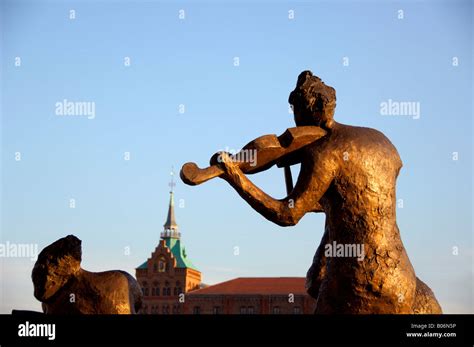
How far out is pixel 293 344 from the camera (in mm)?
3916

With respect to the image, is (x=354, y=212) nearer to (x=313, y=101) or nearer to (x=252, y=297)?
(x=313, y=101)

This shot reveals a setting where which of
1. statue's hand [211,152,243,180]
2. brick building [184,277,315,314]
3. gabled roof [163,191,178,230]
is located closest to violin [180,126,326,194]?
statue's hand [211,152,243,180]

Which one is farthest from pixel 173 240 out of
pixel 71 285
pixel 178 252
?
pixel 71 285

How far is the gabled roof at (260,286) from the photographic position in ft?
191

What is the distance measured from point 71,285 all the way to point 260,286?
5414 cm

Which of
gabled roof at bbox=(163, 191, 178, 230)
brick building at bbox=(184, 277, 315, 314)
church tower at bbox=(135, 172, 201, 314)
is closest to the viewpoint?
brick building at bbox=(184, 277, 315, 314)

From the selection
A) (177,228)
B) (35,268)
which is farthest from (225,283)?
(35,268)

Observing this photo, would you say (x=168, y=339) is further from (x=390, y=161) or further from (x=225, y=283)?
(x=225, y=283)

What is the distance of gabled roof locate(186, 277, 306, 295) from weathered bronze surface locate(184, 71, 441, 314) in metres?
52.8

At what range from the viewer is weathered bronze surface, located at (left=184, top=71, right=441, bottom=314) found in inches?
172

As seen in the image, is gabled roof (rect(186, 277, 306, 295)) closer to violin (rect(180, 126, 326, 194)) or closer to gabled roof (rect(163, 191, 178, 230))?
gabled roof (rect(163, 191, 178, 230))

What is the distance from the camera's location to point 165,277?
221 ft

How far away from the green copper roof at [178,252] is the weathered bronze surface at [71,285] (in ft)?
203

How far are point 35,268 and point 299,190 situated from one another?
2.58 metres
